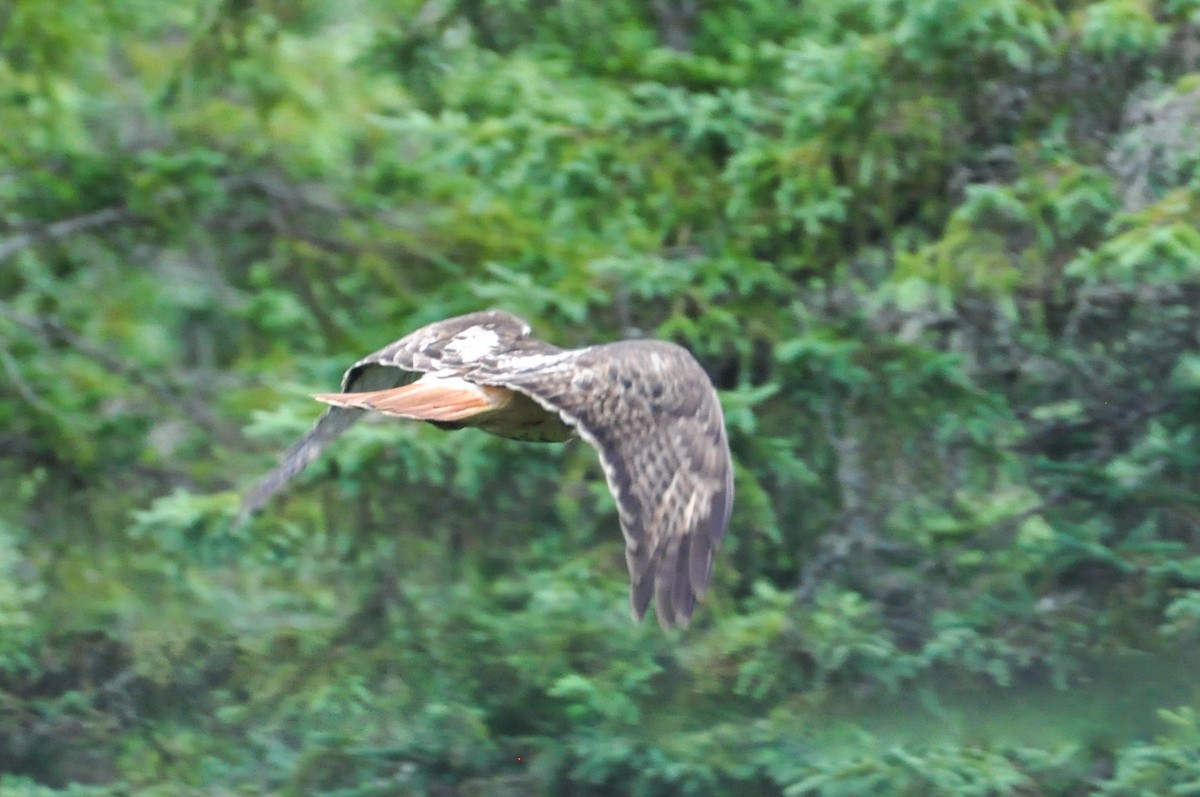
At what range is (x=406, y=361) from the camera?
5.57 metres

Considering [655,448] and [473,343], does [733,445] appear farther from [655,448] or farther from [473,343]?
[655,448]

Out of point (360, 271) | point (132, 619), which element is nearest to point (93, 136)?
point (360, 271)

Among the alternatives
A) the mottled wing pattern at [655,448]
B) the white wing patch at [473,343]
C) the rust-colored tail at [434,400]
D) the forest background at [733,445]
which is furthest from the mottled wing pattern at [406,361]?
the forest background at [733,445]

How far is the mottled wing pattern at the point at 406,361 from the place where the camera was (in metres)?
5.56

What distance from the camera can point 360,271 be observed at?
9.01 meters

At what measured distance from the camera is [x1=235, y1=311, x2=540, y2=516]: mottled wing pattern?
556 cm

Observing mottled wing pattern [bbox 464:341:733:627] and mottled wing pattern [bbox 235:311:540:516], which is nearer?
mottled wing pattern [bbox 464:341:733:627]

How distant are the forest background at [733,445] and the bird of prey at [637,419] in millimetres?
1882

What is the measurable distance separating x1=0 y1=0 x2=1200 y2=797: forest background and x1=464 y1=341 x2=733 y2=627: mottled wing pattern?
2.05 metres

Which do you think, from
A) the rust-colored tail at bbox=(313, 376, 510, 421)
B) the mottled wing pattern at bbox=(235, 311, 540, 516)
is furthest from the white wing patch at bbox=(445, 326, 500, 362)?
the rust-colored tail at bbox=(313, 376, 510, 421)

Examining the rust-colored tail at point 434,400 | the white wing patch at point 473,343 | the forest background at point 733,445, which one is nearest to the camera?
the rust-colored tail at point 434,400

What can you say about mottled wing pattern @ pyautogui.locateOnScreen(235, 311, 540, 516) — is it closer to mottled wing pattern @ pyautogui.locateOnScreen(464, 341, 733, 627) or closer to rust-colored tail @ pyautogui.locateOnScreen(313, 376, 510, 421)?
rust-colored tail @ pyautogui.locateOnScreen(313, 376, 510, 421)

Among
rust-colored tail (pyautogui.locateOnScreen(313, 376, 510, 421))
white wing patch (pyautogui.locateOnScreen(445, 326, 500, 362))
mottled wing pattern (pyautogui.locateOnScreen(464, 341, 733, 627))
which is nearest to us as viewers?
mottled wing pattern (pyautogui.locateOnScreen(464, 341, 733, 627))

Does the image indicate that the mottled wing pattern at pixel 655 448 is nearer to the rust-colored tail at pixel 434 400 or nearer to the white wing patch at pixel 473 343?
the rust-colored tail at pixel 434 400
